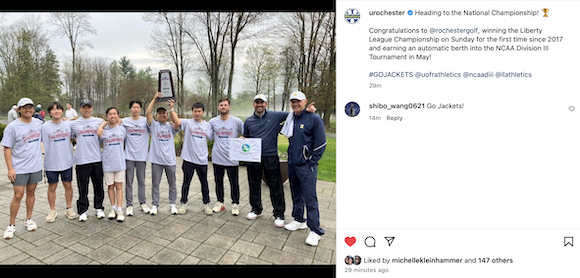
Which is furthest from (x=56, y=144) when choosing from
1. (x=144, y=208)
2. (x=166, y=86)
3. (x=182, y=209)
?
(x=182, y=209)

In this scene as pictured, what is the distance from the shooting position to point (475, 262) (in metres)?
1.95

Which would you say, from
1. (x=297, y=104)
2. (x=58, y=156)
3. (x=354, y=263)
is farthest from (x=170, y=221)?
(x=354, y=263)

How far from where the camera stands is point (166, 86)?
3.92 m

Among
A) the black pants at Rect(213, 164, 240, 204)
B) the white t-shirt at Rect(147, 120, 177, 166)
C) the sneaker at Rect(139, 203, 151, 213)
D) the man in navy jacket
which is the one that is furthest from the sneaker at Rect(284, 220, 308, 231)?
the sneaker at Rect(139, 203, 151, 213)

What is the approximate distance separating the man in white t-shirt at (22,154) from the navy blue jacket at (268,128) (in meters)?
2.97

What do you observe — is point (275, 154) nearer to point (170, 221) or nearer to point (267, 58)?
point (170, 221)

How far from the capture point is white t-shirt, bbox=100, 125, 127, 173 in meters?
4.05

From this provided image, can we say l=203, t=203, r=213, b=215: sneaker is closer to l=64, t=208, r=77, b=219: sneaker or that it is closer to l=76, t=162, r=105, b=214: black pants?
l=76, t=162, r=105, b=214: black pants

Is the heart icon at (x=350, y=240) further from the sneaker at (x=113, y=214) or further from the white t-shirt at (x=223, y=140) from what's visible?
the sneaker at (x=113, y=214)

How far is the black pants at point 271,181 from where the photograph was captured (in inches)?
162

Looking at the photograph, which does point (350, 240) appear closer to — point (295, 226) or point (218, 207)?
point (295, 226)

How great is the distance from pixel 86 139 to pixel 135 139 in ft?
2.09

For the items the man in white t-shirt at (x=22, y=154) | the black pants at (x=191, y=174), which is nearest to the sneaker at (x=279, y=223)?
the black pants at (x=191, y=174)

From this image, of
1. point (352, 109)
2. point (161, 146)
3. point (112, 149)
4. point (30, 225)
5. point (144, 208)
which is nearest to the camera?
point (352, 109)
